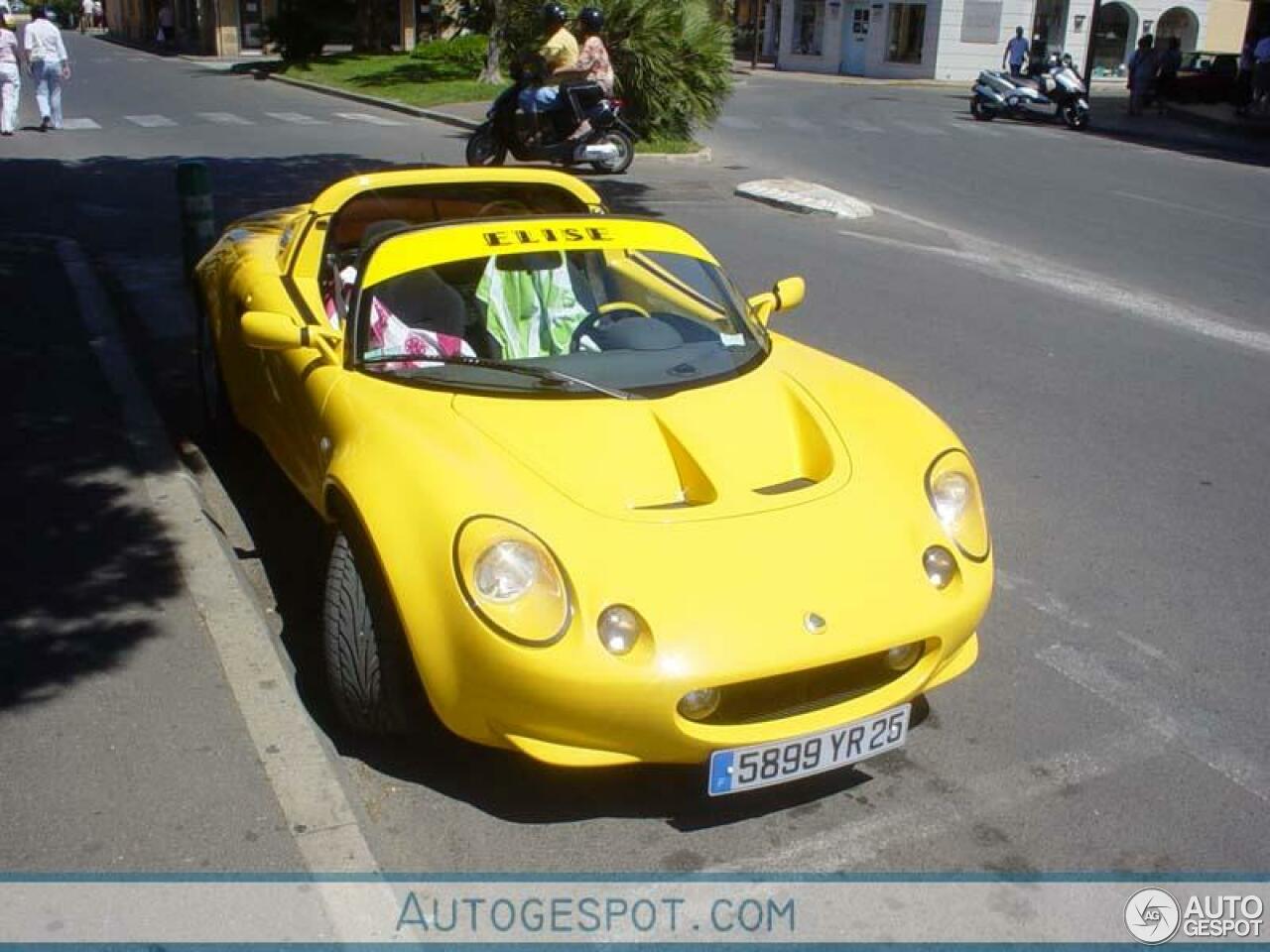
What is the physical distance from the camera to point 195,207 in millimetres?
8203

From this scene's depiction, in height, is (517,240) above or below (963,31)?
below

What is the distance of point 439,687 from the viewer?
314 centimetres

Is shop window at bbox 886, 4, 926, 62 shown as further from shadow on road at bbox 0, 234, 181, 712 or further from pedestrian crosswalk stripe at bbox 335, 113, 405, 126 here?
shadow on road at bbox 0, 234, 181, 712

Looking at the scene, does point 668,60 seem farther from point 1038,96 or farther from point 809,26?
point 809,26

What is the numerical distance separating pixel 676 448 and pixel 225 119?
20.0 meters

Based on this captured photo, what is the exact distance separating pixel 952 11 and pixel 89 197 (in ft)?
110

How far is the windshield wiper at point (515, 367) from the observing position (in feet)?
12.9

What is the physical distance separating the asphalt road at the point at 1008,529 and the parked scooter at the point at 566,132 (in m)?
0.57

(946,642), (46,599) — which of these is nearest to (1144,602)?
(946,642)

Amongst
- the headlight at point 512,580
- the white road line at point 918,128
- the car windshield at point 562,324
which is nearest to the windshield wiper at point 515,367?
the car windshield at point 562,324

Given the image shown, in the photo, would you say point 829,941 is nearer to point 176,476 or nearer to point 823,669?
point 823,669

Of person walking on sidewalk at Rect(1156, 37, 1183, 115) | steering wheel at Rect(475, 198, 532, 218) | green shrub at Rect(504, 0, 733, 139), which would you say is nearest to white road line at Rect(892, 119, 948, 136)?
green shrub at Rect(504, 0, 733, 139)

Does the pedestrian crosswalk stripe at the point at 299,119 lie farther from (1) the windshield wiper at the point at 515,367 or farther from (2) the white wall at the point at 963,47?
(2) the white wall at the point at 963,47

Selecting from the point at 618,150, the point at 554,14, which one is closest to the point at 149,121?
the point at 554,14
